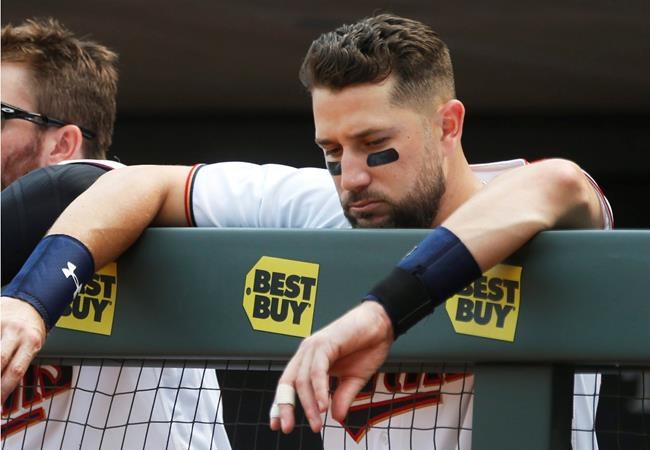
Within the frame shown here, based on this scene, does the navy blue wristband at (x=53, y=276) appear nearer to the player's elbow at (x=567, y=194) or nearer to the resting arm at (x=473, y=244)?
the resting arm at (x=473, y=244)

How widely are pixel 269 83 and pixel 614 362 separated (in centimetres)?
367

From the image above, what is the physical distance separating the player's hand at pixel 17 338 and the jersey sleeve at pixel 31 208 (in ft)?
0.76

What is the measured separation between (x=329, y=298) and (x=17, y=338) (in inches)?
14.4

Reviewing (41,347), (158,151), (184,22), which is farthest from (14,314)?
(158,151)

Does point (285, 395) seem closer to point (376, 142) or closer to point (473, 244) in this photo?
point (473, 244)

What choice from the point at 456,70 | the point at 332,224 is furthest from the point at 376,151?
the point at 456,70

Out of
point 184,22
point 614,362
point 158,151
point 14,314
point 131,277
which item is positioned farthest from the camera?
point 158,151

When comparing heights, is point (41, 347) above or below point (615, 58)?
below

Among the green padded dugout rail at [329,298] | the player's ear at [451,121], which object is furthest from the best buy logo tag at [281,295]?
the player's ear at [451,121]

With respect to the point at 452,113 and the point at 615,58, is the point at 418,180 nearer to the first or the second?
the point at 452,113

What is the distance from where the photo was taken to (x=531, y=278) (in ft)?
4.42

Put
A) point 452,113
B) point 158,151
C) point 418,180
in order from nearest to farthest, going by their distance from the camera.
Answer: point 418,180 → point 452,113 → point 158,151

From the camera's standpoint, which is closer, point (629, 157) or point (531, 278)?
point (531, 278)

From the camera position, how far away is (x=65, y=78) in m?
2.62
